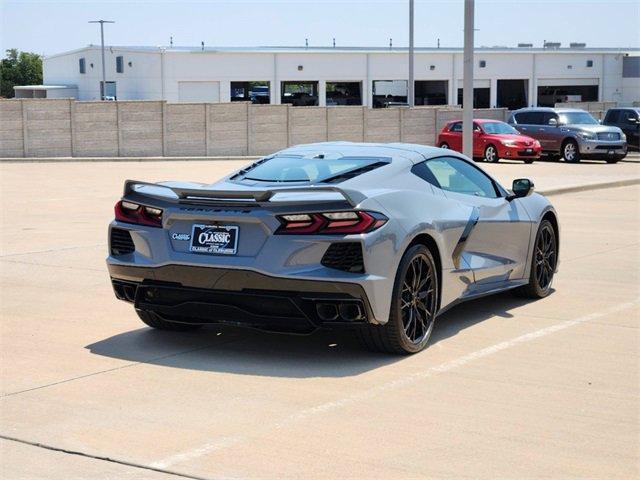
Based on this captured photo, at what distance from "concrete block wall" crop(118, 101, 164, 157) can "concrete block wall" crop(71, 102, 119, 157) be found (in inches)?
10.1

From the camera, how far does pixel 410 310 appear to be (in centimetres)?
770

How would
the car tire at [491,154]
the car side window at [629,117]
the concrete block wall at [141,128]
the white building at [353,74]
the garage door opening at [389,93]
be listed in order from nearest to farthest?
the car tire at [491,154]
the concrete block wall at [141,128]
the car side window at [629,117]
the white building at [353,74]
the garage door opening at [389,93]

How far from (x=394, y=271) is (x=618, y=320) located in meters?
2.63

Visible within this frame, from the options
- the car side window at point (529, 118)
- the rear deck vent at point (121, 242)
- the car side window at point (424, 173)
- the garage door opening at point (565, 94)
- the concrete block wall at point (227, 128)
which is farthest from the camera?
the garage door opening at point (565, 94)

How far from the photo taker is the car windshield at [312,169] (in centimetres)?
827

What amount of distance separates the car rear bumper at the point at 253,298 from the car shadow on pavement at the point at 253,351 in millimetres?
279

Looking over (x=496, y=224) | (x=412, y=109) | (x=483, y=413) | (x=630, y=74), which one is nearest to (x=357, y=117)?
(x=412, y=109)

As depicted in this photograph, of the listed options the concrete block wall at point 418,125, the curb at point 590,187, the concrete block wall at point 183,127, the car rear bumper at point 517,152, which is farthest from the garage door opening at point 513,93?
the curb at point 590,187

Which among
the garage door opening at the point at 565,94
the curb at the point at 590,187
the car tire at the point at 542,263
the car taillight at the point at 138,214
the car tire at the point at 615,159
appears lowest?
the car tire at the point at 615,159

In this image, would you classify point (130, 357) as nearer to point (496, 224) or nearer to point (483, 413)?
point (483, 413)

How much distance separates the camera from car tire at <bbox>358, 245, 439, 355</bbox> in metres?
7.46

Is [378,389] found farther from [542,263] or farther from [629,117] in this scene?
[629,117]

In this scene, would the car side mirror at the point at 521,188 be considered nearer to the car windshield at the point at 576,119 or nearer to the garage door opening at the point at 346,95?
the car windshield at the point at 576,119

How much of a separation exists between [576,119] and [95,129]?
16371mm
